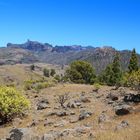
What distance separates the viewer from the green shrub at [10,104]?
1691 inches

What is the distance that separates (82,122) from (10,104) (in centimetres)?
1008

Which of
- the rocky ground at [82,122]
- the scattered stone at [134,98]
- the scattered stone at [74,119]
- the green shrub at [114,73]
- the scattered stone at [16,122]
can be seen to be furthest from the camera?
the green shrub at [114,73]

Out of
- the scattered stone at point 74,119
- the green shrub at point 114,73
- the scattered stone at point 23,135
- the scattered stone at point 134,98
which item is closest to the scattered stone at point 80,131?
the scattered stone at point 23,135

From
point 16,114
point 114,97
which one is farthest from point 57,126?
point 114,97

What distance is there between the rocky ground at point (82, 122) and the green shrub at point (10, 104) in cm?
109

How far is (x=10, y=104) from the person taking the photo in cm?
4322

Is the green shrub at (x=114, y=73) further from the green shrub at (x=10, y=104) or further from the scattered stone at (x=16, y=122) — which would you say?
the scattered stone at (x=16, y=122)

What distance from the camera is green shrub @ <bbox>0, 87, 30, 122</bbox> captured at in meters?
43.0

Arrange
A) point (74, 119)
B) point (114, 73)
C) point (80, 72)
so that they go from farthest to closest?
point (80, 72), point (114, 73), point (74, 119)

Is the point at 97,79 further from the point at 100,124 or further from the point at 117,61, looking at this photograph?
the point at 100,124

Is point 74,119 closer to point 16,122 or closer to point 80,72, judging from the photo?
point 16,122

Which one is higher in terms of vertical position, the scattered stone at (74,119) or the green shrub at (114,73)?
the green shrub at (114,73)

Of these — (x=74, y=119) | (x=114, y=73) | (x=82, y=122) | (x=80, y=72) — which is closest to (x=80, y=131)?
(x=82, y=122)

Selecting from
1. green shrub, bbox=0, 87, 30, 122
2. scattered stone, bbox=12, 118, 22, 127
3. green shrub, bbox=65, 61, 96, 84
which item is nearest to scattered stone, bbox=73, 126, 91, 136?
scattered stone, bbox=12, 118, 22, 127
